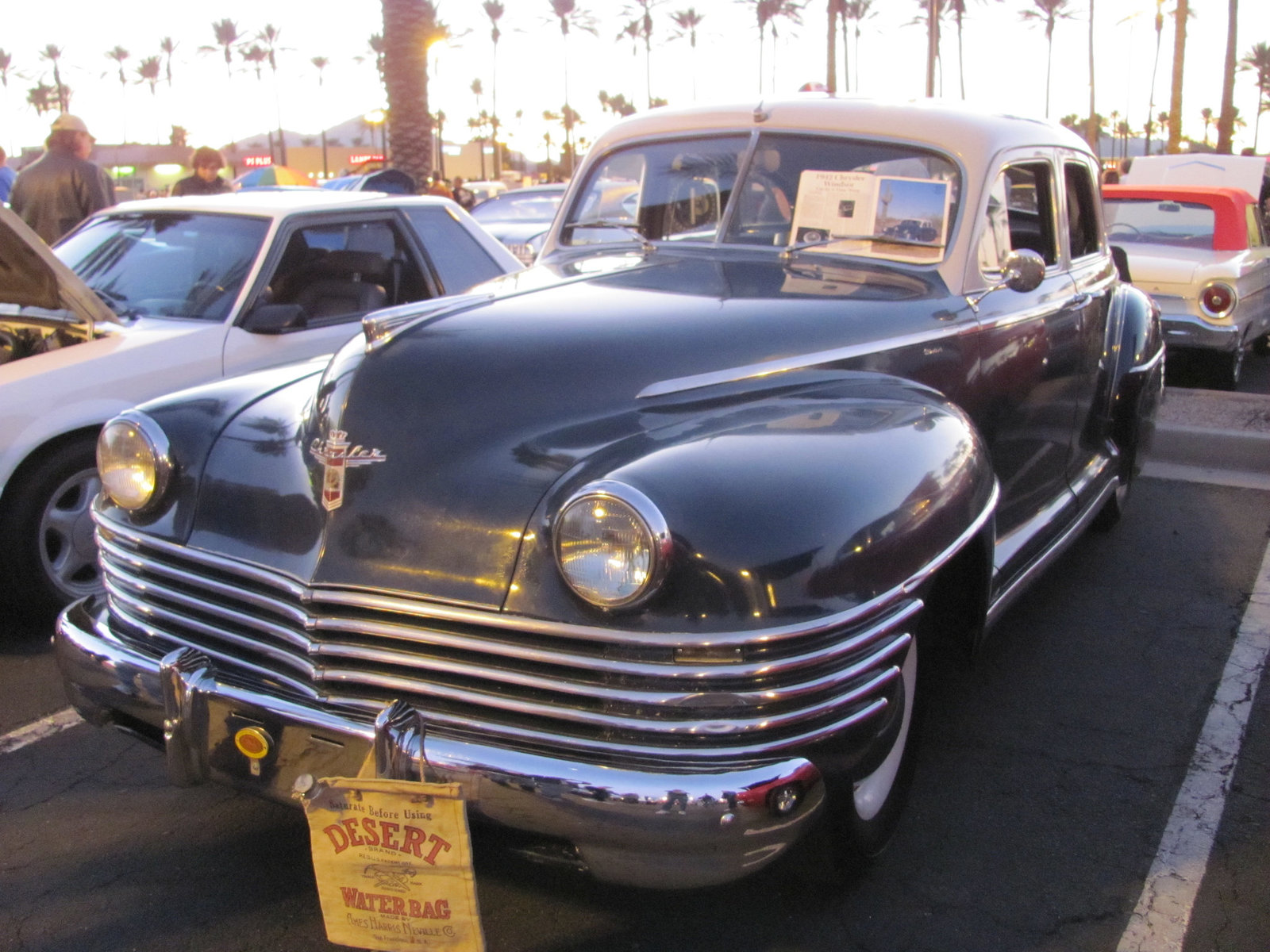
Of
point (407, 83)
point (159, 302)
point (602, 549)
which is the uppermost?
point (407, 83)

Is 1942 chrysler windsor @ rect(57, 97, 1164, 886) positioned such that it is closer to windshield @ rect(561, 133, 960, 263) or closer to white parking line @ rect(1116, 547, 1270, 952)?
windshield @ rect(561, 133, 960, 263)

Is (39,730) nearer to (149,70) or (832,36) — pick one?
(832,36)

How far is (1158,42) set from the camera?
6150cm

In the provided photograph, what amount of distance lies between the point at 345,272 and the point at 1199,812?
401 cm

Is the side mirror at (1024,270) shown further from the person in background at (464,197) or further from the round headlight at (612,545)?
the person in background at (464,197)

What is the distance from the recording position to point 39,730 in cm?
361

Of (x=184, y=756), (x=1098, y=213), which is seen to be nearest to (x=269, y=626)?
(x=184, y=756)

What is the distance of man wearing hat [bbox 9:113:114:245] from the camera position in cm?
716

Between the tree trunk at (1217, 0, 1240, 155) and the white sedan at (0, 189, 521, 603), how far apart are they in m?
22.5

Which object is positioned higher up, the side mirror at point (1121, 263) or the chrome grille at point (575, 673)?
the side mirror at point (1121, 263)

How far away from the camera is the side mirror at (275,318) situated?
15.4 feet

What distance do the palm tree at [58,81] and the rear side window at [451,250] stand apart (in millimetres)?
82090

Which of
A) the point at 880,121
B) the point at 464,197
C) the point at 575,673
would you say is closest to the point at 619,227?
the point at 880,121

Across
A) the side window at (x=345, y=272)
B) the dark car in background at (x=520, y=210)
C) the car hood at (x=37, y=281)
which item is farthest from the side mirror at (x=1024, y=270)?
the dark car in background at (x=520, y=210)
